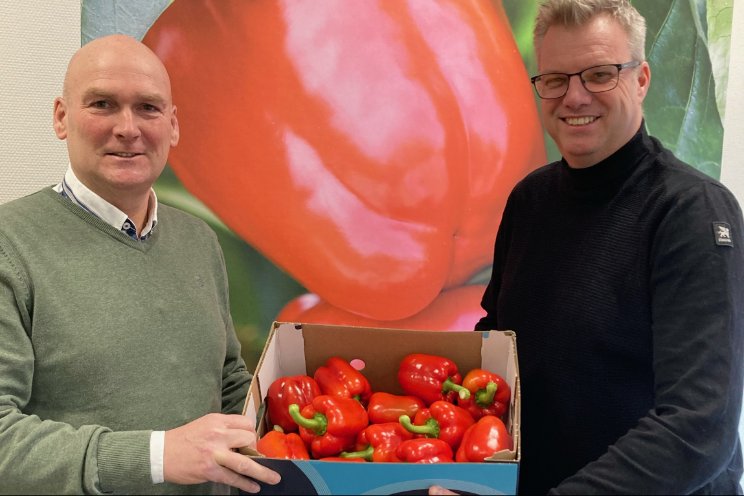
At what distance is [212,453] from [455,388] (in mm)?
510

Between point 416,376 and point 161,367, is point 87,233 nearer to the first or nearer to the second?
point 161,367

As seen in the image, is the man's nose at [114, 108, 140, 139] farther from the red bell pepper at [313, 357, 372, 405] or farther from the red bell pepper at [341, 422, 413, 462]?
the red bell pepper at [341, 422, 413, 462]

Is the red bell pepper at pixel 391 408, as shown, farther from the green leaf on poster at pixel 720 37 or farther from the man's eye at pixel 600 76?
the green leaf on poster at pixel 720 37

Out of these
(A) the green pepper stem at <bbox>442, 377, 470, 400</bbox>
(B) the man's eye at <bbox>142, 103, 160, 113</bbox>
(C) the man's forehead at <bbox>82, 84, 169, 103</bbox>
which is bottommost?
(A) the green pepper stem at <bbox>442, 377, 470, 400</bbox>

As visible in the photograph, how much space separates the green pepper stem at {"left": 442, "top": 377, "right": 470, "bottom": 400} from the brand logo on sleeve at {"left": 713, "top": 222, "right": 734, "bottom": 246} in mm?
541

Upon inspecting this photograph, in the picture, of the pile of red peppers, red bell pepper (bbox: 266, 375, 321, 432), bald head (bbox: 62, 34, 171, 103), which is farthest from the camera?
bald head (bbox: 62, 34, 171, 103)

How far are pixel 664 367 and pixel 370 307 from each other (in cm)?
107

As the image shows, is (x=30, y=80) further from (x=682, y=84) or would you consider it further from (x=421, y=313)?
(x=682, y=84)

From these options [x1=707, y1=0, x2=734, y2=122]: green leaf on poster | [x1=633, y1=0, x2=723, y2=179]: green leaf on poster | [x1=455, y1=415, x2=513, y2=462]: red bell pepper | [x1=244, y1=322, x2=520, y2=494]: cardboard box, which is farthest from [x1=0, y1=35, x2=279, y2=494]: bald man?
[x1=707, y1=0, x2=734, y2=122]: green leaf on poster

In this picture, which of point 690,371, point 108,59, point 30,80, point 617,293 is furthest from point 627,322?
point 30,80

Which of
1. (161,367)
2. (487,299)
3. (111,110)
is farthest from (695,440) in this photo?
(111,110)

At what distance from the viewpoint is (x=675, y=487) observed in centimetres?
106

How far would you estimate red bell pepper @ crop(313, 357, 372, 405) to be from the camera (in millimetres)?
1321

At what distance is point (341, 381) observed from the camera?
133cm
